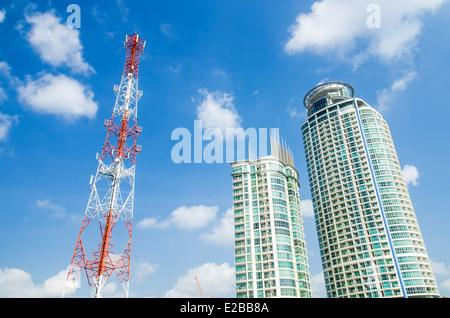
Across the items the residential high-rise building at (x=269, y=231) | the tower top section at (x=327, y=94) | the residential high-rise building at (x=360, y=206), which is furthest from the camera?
the tower top section at (x=327, y=94)

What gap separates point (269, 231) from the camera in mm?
74750

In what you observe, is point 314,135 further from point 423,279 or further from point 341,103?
point 423,279

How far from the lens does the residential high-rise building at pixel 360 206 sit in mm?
74438

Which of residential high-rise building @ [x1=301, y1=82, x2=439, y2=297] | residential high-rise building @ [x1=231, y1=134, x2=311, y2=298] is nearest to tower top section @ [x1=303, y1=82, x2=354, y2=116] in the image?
residential high-rise building @ [x1=301, y1=82, x2=439, y2=297]

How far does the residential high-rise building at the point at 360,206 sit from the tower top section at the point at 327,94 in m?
0.33

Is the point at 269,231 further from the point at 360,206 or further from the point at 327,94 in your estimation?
the point at 327,94

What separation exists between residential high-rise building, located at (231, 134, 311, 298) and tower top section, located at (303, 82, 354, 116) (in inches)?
1158

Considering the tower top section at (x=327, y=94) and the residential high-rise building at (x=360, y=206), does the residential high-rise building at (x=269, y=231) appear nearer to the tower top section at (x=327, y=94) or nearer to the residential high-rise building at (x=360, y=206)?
the residential high-rise building at (x=360, y=206)

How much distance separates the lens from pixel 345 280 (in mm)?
78875

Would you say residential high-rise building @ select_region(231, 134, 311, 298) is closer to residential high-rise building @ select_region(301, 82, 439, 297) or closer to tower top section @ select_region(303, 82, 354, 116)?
residential high-rise building @ select_region(301, 82, 439, 297)

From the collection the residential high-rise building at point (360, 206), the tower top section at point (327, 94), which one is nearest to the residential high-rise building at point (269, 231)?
the residential high-rise building at point (360, 206)
